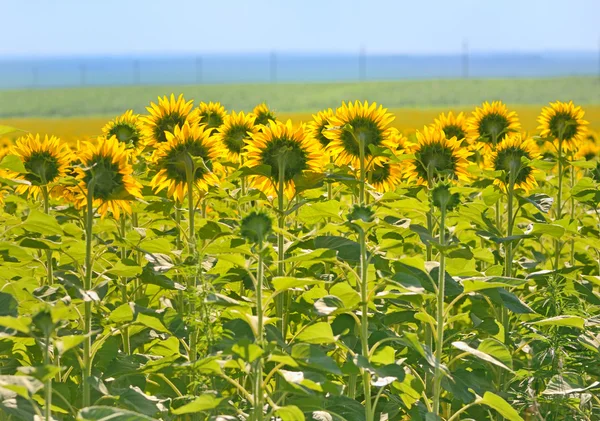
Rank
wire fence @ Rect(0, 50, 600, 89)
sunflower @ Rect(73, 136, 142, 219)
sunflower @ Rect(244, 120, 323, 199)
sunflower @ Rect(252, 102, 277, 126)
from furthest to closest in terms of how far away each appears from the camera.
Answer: wire fence @ Rect(0, 50, 600, 89) → sunflower @ Rect(252, 102, 277, 126) → sunflower @ Rect(244, 120, 323, 199) → sunflower @ Rect(73, 136, 142, 219)

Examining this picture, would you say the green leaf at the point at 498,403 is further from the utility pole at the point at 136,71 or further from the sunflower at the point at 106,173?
the utility pole at the point at 136,71

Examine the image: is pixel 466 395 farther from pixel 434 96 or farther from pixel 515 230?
pixel 434 96

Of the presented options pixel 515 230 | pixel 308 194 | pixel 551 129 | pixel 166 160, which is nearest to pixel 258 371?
pixel 166 160

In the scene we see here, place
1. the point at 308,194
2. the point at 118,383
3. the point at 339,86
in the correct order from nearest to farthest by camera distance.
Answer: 1. the point at 118,383
2. the point at 308,194
3. the point at 339,86

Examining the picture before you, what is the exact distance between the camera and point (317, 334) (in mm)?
2283

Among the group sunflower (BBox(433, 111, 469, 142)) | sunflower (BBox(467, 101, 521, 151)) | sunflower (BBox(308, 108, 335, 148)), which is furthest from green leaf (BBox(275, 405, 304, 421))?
sunflower (BBox(467, 101, 521, 151))

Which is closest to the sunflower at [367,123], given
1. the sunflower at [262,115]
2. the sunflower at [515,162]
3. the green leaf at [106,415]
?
the sunflower at [515,162]

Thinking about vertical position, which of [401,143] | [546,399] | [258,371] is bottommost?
[546,399]

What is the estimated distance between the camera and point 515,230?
11.0 ft

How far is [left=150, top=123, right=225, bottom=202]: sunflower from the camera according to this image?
2902mm

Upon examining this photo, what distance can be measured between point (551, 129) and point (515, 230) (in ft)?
3.74

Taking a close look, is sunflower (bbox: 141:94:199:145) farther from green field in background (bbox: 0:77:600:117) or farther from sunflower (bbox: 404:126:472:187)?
green field in background (bbox: 0:77:600:117)

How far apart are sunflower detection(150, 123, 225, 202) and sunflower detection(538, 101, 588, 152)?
6.21ft

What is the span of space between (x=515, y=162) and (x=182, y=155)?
117cm
